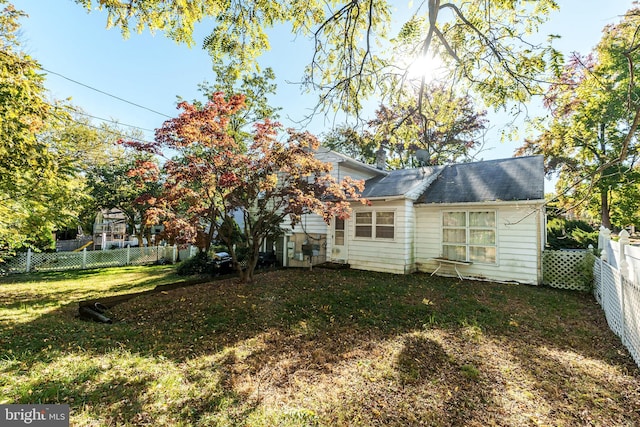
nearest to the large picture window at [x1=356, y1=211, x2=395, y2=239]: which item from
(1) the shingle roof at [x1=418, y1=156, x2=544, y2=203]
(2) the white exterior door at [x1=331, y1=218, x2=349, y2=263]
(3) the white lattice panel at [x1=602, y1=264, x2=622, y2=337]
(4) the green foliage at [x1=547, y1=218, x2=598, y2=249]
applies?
(2) the white exterior door at [x1=331, y1=218, x2=349, y2=263]

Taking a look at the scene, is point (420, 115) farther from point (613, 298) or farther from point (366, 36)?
point (613, 298)

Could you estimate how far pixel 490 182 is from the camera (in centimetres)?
907

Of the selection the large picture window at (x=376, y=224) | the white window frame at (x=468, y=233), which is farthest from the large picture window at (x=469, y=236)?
the large picture window at (x=376, y=224)

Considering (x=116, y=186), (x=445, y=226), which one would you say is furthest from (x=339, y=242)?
(x=116, y=186)

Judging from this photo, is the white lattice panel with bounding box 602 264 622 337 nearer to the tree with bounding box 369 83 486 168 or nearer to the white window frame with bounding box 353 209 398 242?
the tree with bounding box 369 83 486 168

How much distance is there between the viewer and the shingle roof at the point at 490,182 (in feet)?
26.5

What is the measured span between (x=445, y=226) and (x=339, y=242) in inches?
161

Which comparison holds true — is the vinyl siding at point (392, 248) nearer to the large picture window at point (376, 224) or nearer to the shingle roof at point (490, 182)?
the large picture window at point (376, 224)

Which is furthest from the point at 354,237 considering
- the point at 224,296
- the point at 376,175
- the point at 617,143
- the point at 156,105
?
the point at 617,143

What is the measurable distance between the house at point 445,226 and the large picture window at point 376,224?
0.12 ft

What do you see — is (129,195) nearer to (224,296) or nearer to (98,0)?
(224,296)

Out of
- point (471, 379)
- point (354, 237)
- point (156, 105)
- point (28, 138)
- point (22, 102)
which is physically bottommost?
point (471, 379)

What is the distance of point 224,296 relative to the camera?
20.6 ft

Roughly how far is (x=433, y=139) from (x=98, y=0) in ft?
62.1
